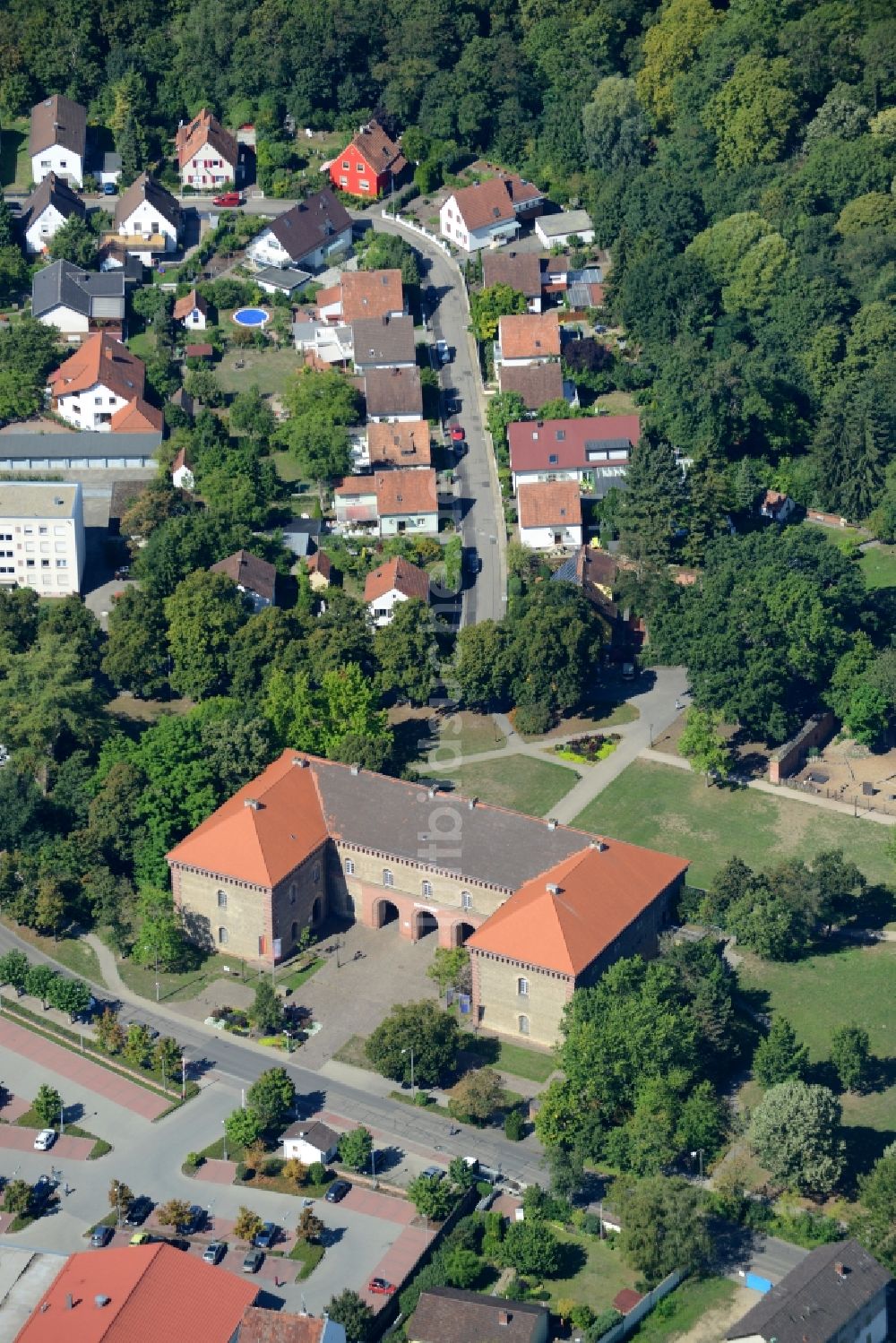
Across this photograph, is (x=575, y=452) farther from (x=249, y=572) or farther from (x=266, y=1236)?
(x=266, y=1236)

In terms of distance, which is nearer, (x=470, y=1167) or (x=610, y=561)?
(x=470, y=1167)

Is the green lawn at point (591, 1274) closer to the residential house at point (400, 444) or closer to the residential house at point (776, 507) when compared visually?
the residential house at point (776, 507)

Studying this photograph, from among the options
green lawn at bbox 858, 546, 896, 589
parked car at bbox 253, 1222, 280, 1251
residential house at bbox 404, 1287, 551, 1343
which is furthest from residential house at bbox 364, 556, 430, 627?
residential house at bbox 404, 1287, 551, 1343

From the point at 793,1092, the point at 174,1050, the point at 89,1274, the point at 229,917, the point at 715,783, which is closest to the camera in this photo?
the point at 89,1274

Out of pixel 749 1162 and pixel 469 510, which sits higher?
pixel 469 510

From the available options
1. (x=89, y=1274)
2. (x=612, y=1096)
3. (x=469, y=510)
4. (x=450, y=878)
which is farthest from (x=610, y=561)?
(x=89, y=1274)

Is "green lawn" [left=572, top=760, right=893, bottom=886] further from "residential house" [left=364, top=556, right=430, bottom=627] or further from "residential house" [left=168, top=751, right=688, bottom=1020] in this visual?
"residential house" [left=364, top=556, right=430, bottom=627]

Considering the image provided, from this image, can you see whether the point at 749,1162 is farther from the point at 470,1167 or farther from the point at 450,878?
the point at 450,878
